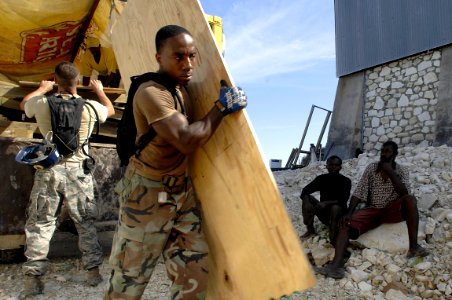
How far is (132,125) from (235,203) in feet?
2.16

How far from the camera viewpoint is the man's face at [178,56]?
1.79m

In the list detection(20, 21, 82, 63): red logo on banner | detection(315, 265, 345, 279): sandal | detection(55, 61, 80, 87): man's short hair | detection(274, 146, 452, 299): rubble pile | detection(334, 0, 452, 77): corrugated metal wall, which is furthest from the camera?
detection(334, 0, 452, 77): corrugated metal wall

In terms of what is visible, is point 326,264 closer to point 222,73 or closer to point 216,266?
point 216,266

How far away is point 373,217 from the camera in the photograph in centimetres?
429

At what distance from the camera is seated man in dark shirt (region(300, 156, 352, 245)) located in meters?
4.53

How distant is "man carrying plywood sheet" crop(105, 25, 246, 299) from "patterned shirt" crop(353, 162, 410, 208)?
9.76 ft

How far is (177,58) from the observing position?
1.80m

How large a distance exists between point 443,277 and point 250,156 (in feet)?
9.55

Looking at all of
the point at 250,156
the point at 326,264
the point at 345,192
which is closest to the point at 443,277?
the point at 326,264

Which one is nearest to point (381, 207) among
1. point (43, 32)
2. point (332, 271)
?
point (332, 271)

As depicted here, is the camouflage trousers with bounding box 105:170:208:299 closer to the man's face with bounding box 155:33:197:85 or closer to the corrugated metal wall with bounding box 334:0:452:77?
the man's face with bounding box 155:33:197:85

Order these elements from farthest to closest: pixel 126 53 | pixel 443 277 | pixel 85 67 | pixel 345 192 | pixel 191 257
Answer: pixel 85 67, pixel 345 192, pixel 443 277, pixel 126 53, pixel 191 257

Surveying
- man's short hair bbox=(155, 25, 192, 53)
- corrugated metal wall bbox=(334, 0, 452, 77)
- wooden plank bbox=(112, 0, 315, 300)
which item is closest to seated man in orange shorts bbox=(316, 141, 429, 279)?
wooden plank bbox=(112, 0, 315, 300)

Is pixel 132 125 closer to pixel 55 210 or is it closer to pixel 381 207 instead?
pixel 55 210
